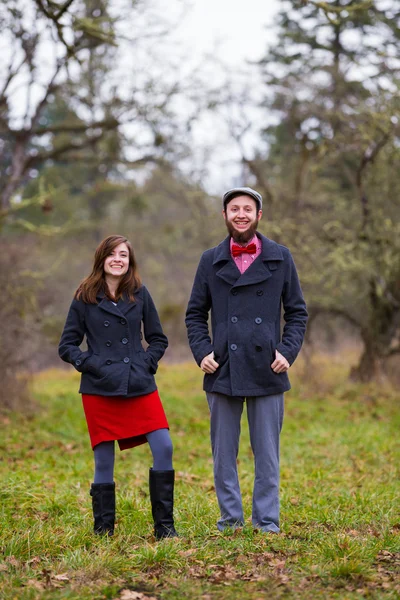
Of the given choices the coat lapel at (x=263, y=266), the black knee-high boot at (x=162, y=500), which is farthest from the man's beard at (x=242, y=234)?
the black knee-high boot at (x=162, y=500)

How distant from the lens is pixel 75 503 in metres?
5.87

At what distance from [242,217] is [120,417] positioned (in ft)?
4.99

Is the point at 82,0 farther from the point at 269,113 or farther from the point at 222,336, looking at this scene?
the point at 222,336

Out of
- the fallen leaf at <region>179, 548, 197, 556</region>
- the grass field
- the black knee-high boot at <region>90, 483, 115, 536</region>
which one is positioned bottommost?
the grass field

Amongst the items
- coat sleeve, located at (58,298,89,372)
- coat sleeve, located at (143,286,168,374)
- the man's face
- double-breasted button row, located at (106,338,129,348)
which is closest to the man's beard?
the man's face

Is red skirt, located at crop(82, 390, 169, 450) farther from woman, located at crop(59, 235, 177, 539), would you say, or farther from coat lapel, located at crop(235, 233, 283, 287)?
coat lapel, located at crop(235, 233, 283, 287)

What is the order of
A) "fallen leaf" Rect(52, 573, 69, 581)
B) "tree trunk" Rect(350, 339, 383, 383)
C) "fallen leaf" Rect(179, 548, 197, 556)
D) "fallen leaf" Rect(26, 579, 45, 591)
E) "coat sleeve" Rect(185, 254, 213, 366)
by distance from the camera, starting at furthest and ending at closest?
"tree trunk" Rect(350, 339, 383, 383)
"coat sleeve" Rect(185, 254, 213, 366)
"fallen leaf" Rect(179, 548, 197, 556)
"fallen leaf" Rect(52, 573, 69, 581)
"fallen leaf" Rect(26, 579, 45, 591)

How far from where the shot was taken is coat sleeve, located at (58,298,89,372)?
15.6 ft

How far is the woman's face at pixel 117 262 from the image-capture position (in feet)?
16.0

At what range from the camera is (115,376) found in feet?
15.3

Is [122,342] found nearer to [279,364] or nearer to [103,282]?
[103,282]

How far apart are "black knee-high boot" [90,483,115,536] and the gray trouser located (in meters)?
0.72

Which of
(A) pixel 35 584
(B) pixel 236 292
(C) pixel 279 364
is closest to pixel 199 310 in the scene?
(B) pixel 236 292

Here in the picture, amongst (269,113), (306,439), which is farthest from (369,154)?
(306,439)
